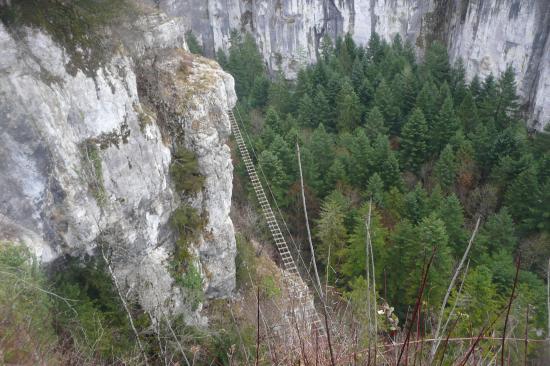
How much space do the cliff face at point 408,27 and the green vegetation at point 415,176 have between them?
1.71 metres

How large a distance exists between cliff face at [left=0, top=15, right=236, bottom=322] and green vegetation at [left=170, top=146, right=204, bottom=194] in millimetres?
270

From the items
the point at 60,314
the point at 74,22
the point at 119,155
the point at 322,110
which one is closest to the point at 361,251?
the point at 119,155

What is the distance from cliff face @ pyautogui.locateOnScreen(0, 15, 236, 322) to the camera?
855 cm

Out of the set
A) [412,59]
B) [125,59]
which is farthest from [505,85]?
[125,59]

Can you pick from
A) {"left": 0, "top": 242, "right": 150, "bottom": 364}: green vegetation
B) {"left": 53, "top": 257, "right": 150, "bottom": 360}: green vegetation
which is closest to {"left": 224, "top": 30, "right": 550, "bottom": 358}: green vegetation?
{"left": 53, "top": 257, "right": 150, "bottom": 360}: green vegetation

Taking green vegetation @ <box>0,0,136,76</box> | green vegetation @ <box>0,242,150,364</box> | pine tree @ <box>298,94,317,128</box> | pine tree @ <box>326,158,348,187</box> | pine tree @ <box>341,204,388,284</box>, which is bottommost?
pine tree @ <box>341,204,388,284</box>

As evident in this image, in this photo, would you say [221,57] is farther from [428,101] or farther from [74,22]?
[74,22]

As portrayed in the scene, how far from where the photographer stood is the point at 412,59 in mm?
35969

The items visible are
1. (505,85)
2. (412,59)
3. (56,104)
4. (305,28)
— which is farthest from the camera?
(305,28)

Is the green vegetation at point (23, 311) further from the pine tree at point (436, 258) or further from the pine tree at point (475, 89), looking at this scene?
the pine tree at point (475, 89)

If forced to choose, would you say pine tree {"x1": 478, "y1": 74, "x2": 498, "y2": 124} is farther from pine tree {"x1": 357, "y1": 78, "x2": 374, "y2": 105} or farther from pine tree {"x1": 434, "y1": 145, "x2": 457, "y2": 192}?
pine tree {"x1": 357, "y1": 78, "x2": 374, "y2": 105}

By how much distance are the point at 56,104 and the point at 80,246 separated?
3133 mm

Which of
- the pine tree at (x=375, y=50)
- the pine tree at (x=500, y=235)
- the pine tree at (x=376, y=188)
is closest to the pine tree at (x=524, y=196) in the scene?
the pine tree at (x=500, y=235)

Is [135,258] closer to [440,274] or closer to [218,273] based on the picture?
[218,273]
